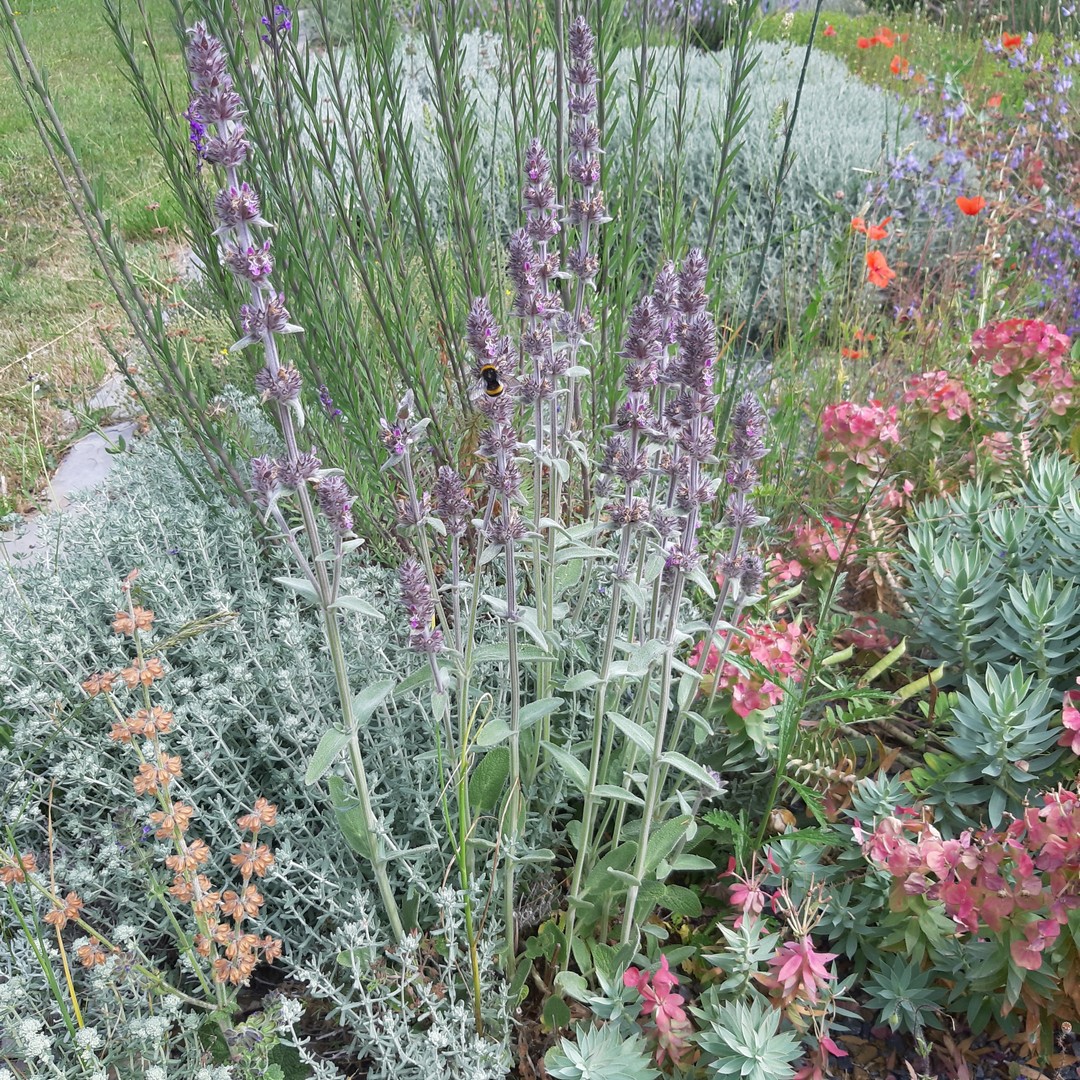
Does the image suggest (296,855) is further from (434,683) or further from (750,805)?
(750,805)

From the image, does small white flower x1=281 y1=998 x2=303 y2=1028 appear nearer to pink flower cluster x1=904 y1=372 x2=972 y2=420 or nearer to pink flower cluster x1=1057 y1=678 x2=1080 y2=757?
pink flower cluster x1=1057 y1=678 x2=1080 y2=757

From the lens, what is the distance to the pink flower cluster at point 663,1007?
1635 mm

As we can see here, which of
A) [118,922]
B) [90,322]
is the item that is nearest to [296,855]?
[118,922]

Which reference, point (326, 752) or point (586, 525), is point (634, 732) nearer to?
Answer: point (586, 525)

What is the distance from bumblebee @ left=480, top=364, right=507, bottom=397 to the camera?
1368 mm

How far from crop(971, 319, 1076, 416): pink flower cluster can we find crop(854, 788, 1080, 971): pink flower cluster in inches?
58.4

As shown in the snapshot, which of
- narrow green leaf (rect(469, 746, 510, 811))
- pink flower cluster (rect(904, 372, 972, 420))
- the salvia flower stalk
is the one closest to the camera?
the salvia flower stalk

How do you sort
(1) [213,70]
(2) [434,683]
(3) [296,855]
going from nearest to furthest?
(1) [213,70], (2) [434,683], (3) [296,855]

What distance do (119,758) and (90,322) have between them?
3.50 m

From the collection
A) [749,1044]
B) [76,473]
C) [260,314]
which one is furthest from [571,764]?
[76,473]

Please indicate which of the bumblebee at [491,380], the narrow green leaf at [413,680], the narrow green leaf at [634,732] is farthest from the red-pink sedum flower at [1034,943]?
the bumblebee at [491,380]

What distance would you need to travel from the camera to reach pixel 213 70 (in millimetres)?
1160

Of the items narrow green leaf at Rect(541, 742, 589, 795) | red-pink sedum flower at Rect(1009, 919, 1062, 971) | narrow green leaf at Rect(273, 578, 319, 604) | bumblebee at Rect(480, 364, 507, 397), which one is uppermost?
bumblebee at Rect(480, 364, 507, 397)

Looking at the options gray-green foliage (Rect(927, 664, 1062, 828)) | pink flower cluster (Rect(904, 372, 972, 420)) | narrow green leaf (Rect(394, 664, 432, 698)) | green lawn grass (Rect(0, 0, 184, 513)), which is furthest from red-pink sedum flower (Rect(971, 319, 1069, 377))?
green lawn grass (Rect(0, 0, 184, 513))
